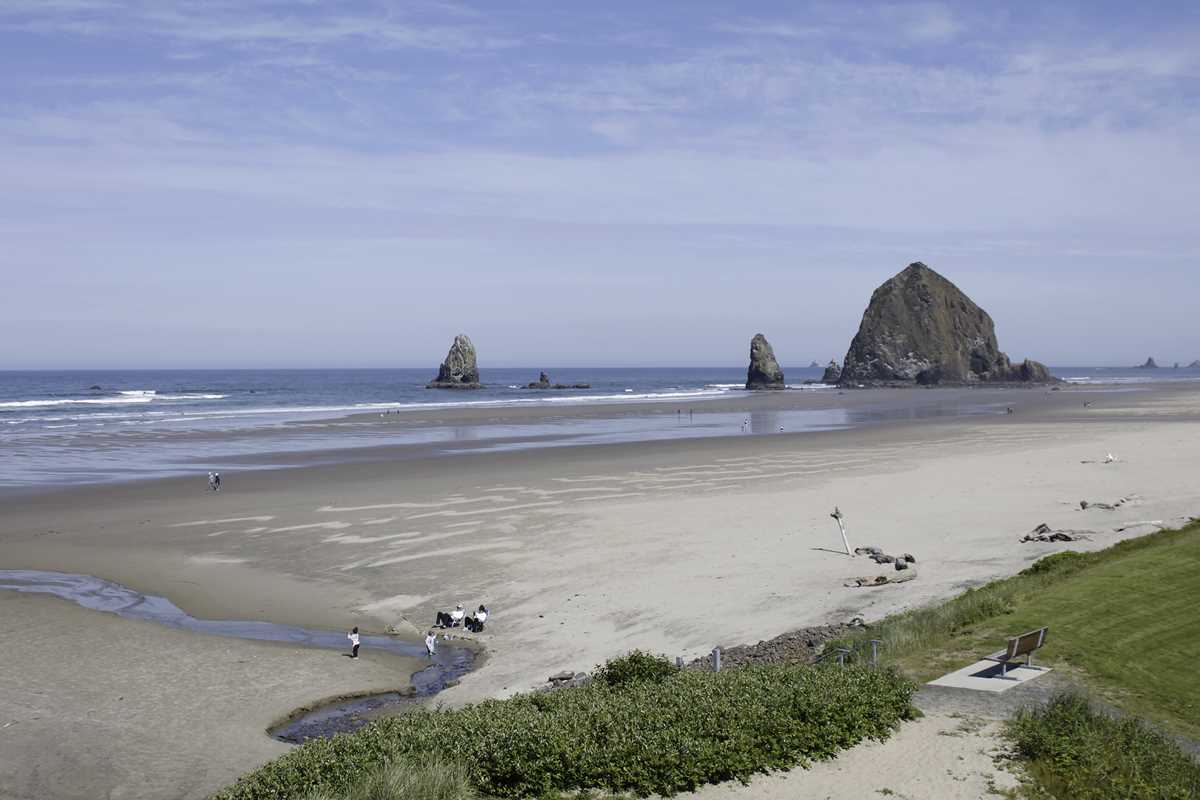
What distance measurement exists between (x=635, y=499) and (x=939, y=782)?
79.3ft

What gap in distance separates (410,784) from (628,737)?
7.64 feet

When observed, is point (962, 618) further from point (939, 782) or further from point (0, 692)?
point (0, 692)

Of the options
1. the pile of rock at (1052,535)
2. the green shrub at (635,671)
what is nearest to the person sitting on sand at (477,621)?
the green shrub at (635,671)

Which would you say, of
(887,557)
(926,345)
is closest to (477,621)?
(887,557)

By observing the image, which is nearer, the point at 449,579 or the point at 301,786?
the point at 301,786

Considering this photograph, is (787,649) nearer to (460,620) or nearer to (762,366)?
(460,620)

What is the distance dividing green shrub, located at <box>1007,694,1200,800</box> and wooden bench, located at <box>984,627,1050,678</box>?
154cm

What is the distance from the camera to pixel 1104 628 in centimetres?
1478

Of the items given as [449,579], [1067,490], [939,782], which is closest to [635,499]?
[449,579]

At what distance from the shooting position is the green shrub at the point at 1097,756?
9.81 m

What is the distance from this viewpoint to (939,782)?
10.3 m

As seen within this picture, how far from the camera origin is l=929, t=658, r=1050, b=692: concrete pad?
12.9 metres

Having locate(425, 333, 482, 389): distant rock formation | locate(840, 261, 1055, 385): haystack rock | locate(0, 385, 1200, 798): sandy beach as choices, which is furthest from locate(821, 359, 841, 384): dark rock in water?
locate(0, 385, 1200, 798): sandy beach

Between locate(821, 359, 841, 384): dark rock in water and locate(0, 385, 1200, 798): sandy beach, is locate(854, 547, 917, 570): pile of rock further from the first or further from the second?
locate(821, 359, 841, 384): dark rock in water
